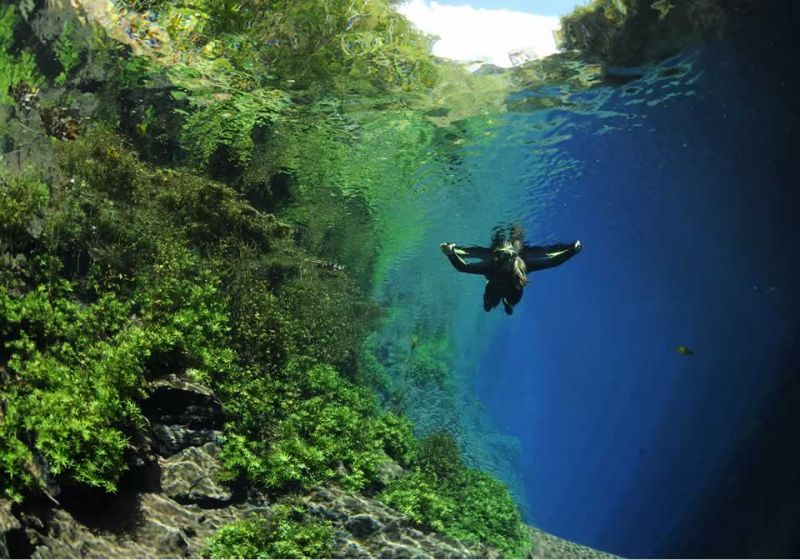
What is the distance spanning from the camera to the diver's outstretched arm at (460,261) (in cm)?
991

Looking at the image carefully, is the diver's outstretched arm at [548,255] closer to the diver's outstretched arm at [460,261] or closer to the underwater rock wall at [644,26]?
the diver's outstretched arm at [460,261]

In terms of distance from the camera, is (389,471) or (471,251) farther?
(471,251)

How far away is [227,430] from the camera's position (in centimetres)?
826

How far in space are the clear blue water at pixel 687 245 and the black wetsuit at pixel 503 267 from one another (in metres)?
5.84

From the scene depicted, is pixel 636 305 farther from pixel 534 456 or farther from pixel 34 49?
pixel 534 456

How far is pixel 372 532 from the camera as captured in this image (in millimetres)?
8117

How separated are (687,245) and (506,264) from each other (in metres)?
29.3

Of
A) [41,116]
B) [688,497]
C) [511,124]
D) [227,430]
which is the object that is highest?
[511,124]

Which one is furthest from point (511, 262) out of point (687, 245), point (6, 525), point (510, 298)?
point (687, 245)

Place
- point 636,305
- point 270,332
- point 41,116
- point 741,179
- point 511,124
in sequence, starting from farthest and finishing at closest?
point 636,305, point 741,179, point 511,124, point 41,116, point 270,332

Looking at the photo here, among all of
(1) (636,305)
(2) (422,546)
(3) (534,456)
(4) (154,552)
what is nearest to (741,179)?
(2) (422,546)

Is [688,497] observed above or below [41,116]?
below

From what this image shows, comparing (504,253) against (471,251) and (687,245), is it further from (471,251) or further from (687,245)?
(687,245)

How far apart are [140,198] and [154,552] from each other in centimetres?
794
